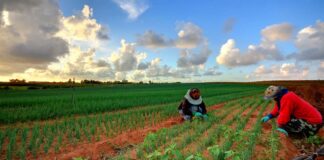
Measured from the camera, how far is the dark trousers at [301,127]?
6.39m

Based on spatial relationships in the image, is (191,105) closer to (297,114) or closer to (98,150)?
(297,114)

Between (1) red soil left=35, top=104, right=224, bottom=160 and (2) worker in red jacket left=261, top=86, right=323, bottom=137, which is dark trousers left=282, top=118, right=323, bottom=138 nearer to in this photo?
(2) worker in red jacket left=261, top=86, right=323, bottom=137

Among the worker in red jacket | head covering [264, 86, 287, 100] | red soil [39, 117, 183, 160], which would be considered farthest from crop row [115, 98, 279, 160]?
head covering [264, 86, 287, 100]

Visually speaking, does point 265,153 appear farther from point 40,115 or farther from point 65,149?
point 40,115

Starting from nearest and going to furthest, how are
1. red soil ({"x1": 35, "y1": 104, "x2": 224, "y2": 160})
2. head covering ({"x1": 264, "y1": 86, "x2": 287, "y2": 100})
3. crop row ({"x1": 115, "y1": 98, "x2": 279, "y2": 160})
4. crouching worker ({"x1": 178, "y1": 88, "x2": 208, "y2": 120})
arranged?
crop row ({"x1": 115, "y1": 98, "x2": 279, "y2": 160}) → red soil ({"x1": 35, "y1": 104, "x2": 224, "y2": 160}) → head covering ({"x1": 264, "y1": 86, "x2": 287, "y2": 100}) → crouching worker ({"x1": 178, "y1": 88, "x2": 208, "y2": 120})

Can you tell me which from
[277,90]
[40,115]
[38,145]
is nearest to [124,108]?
[40,115]

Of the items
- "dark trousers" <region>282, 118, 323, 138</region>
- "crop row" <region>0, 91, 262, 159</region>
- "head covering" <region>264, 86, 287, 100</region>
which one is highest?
"head covering" <region>264, 86, 287, 100</region>

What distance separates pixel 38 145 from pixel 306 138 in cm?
667

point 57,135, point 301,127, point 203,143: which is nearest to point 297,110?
point 301,127

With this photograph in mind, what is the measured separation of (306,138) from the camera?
6.53 meters

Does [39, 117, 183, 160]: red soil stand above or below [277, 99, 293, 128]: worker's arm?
below

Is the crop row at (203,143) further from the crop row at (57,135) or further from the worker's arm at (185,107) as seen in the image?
the crop row at (57,135)

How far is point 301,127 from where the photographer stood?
21.1 ft

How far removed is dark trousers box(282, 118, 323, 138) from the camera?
6.39 m
